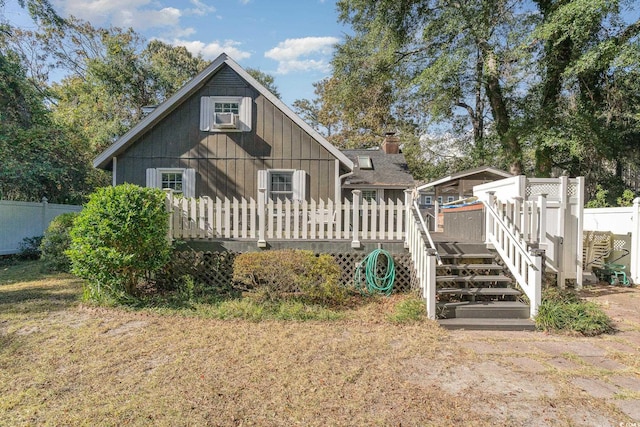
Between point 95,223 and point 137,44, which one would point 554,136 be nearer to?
point 95,223

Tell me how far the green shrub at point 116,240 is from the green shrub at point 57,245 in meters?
3.94

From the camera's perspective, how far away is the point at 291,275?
575 centimetres

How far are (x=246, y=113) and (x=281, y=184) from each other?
2.27 meters

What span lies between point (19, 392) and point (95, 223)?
9.61 ft

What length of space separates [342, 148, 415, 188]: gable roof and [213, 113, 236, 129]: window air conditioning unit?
6256mm

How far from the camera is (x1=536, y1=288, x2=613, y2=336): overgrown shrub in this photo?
472 cm

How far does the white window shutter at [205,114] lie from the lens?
33.3ft

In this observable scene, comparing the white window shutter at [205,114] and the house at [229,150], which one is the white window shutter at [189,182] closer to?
the house at [229,150]

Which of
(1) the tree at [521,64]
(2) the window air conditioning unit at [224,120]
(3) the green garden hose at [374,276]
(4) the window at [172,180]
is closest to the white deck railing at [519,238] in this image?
(3) the green garden hose at [374,276]

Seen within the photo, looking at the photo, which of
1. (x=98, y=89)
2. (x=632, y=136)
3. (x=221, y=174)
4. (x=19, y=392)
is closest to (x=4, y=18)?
(x=98, y=89)

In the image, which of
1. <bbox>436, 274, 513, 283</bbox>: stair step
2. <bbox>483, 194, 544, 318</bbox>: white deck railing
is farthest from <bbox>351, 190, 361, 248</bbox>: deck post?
<bbox>483, 194, 544, 318</bbox>: white deck railing

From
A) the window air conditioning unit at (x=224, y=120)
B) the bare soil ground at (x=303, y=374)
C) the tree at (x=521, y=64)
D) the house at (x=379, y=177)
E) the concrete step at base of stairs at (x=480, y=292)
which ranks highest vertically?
the tree at (x=521, y=64)

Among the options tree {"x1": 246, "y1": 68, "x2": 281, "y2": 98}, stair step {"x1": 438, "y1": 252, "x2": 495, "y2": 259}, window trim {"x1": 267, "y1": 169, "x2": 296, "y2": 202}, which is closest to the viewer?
stair step {"x1": 438, "y1": 252, "x2": 495, "y2": 259}

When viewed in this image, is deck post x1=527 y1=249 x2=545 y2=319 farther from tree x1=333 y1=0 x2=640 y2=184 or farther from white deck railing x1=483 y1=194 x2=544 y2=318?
tree x1=333 y1=0 x2=640 y2=184
